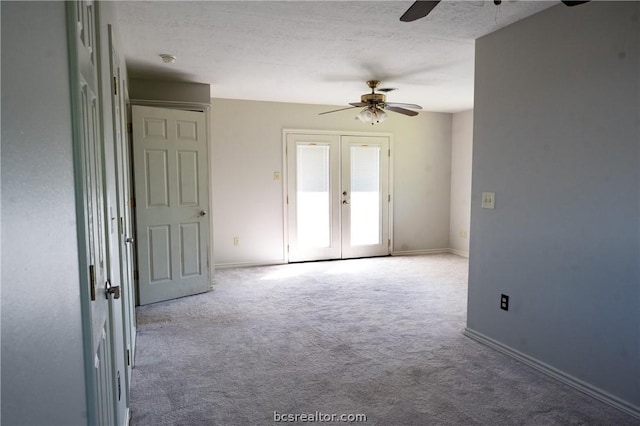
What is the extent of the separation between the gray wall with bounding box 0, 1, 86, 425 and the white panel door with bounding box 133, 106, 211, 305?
345 centimetres

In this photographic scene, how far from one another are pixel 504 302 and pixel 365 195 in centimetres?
368

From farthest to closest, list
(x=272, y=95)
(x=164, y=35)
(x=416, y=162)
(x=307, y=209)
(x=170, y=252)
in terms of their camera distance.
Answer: (x=416, y=162) < (x=307, y=209) < (x=272, y=95) < (x=170, y=252) < (x=164, y=35)

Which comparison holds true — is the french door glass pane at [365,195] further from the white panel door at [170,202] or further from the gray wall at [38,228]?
the gray wall at [38,228]

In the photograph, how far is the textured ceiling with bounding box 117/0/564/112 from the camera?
2641 millimetres

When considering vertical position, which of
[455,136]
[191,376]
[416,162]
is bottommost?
[191,376]

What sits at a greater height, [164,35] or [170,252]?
[164,35]

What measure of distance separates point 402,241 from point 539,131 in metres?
4.24

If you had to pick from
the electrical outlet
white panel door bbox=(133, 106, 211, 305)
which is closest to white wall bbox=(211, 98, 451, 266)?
white panel door bbox=(133, 106, 211, 305)

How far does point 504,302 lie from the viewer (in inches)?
119

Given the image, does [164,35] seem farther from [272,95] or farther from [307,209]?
[307,209]

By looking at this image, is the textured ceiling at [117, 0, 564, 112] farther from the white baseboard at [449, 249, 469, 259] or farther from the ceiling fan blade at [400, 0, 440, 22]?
the white baseboard at [449, 249, 469, 259]

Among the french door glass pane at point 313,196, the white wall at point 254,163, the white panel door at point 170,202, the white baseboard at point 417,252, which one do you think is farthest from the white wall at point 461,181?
the white panel door at point 170,202

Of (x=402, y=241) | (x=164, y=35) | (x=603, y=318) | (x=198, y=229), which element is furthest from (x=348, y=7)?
(x=402, y=241)

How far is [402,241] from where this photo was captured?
22.4 feet
